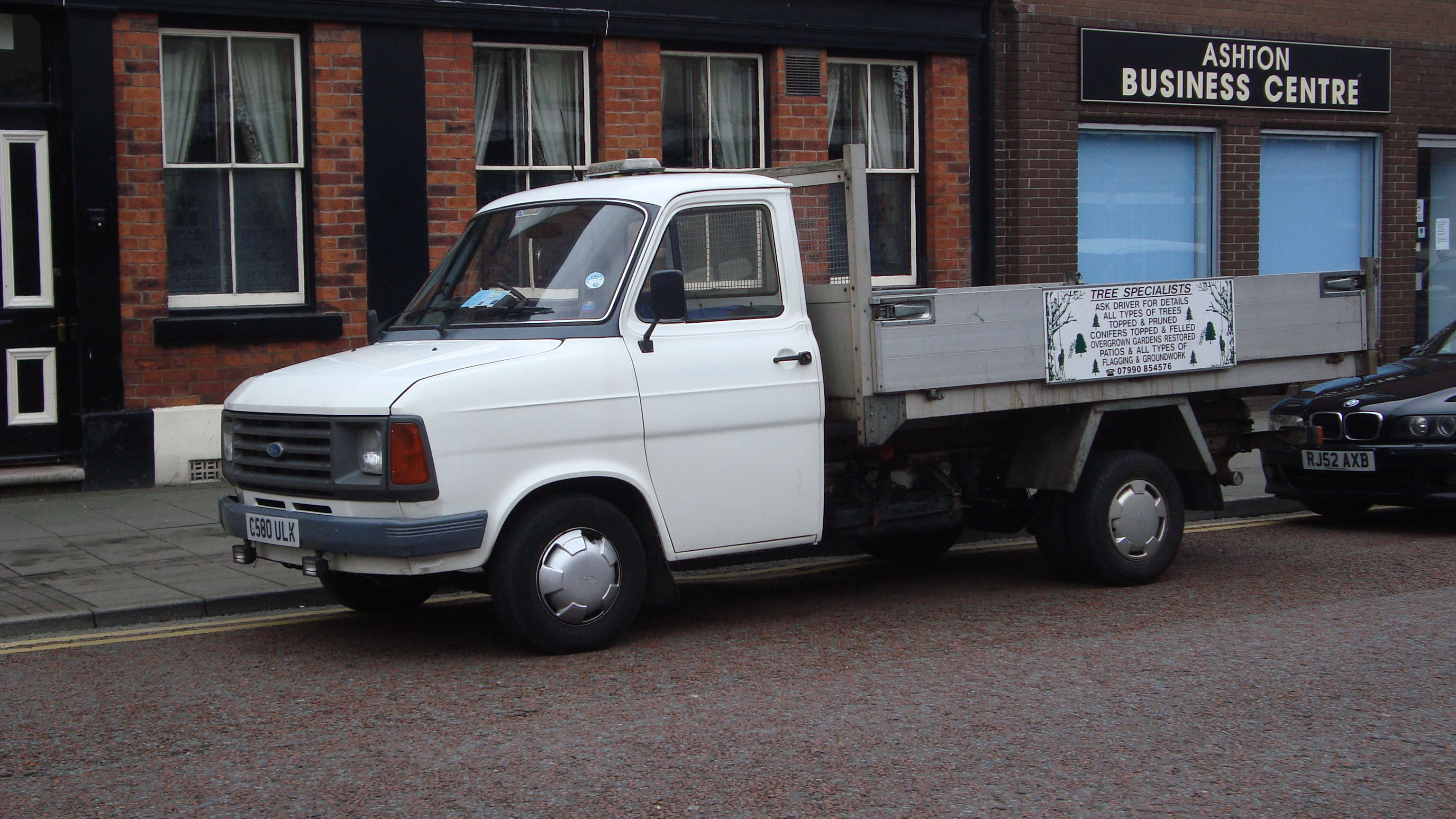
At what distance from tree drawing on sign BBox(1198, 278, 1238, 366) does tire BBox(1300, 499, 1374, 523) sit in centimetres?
269

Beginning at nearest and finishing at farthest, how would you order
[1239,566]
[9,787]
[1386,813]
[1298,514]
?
[1386,813]
[9,787]
[1239,566]
[1298,514]

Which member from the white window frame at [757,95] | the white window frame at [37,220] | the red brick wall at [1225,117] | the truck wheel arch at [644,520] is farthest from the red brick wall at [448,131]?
the truck wheel arch at [644,520]

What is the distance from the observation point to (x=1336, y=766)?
16.4 ft

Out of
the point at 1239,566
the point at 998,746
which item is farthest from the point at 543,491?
the point at 1239,566

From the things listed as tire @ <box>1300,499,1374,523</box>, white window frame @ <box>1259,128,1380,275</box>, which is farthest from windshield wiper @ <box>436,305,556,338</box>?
white window frame @ <box>1259,128,1380,275</box>

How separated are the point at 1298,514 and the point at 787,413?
5760 mm

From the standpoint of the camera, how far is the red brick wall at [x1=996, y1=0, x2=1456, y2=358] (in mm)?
15234

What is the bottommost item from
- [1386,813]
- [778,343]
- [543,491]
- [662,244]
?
[1386,813]

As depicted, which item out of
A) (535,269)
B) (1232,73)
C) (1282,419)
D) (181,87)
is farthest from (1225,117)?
(535,269)

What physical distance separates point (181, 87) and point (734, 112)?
4.87 m

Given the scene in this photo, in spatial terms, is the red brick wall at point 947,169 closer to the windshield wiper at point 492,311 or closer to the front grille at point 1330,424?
the front grille at point 1330,424

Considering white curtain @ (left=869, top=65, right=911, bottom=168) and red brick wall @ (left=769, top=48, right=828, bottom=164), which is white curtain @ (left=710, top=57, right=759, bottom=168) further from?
white curtain @ (left=869, top=65, right=911, bottom=168)

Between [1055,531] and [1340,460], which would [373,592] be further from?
[1340,460]

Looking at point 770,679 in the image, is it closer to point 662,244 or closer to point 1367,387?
point 662,244
